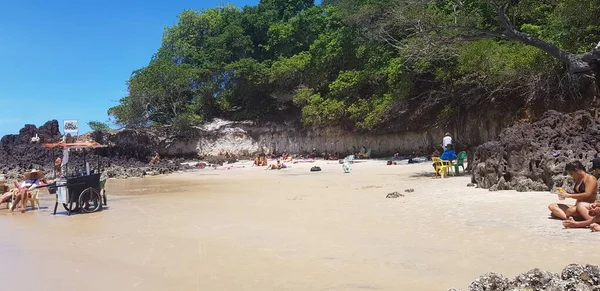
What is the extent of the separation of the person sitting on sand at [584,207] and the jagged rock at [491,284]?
125 inches

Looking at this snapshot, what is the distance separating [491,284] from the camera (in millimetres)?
3645

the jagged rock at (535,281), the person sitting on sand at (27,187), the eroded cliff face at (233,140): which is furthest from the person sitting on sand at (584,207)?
the eroded cliff face at (233,140)

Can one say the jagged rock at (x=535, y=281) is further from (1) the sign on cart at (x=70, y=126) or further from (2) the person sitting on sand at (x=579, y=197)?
(1) the sign on cart at (x=70, y=126)

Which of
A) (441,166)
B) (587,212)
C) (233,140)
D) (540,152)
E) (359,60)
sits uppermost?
(359,60)

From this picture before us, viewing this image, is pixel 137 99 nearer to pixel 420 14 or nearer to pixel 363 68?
pixel 363 68

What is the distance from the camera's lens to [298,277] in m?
4.93

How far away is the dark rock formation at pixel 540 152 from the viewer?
9227 mm

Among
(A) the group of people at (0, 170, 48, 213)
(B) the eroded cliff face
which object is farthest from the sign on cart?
(B) the eroded cliff face

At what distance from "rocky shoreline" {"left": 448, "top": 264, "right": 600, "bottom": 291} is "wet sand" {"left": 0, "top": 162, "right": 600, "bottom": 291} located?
0.73 metres

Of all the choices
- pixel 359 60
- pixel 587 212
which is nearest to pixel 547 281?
pixel 587 212

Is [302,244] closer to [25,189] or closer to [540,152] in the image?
[540,152]

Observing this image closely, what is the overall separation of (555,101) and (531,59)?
1839 mm

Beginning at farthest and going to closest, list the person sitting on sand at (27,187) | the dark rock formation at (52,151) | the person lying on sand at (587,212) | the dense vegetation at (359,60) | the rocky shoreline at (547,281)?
the dark rock formation at (52,151)
the dense vegetation at (359,60)
the person sitting on sand at (27,187)
the person lying on sand at (587,212)
the rocky shoreline at (547,281)

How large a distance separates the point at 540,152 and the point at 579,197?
3.62 m
